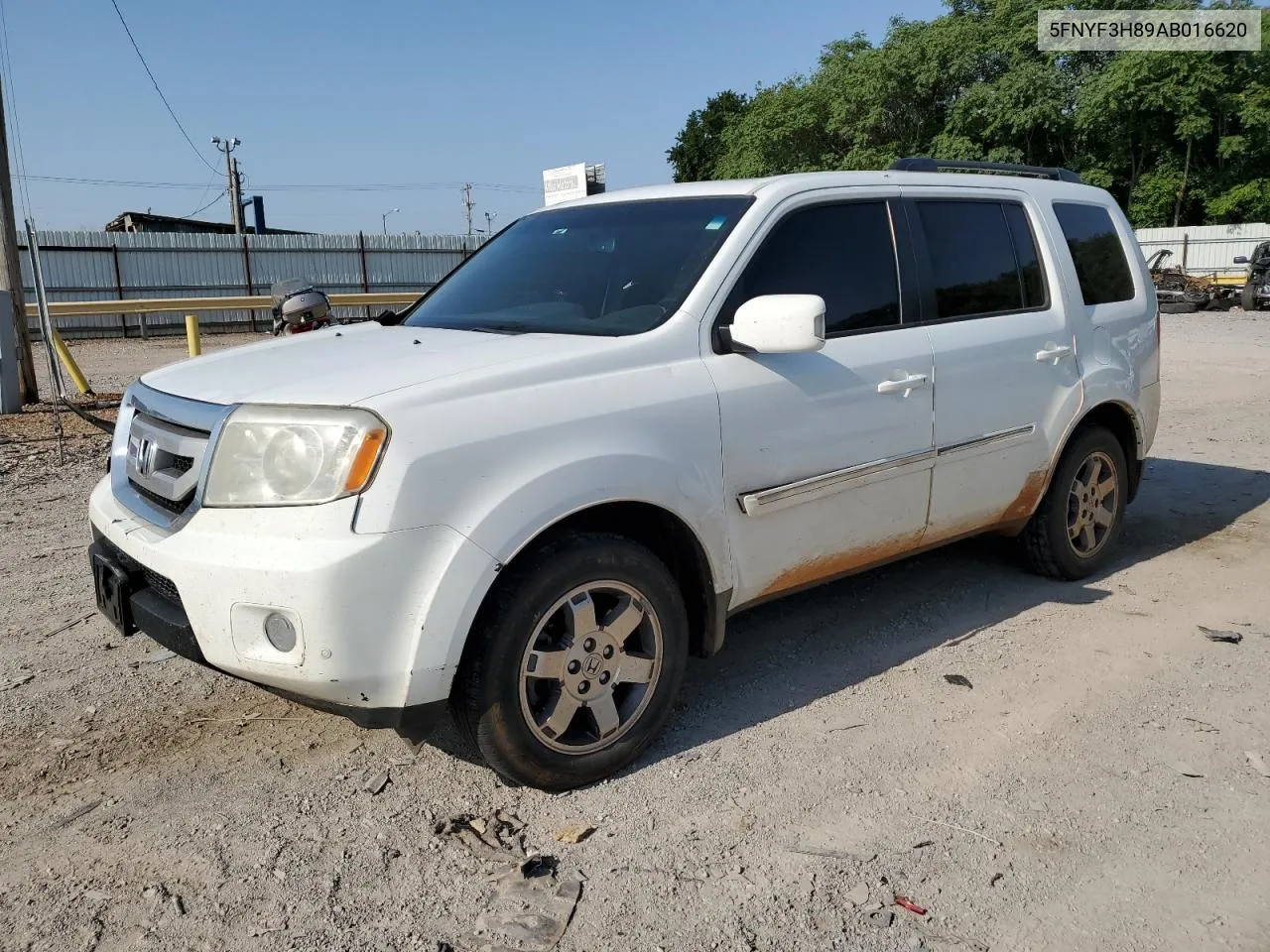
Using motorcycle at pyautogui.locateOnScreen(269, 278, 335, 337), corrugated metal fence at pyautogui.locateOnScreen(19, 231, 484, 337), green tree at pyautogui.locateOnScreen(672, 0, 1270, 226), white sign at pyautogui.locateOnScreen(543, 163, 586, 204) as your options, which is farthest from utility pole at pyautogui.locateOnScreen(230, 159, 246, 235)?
motorcycle at pyautogui.locateOnScreen(269, 278, 335, 337)

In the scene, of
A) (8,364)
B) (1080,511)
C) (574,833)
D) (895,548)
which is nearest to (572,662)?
(574,833)

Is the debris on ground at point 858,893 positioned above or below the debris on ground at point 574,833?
below

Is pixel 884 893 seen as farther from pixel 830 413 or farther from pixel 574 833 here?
pixel 830 413

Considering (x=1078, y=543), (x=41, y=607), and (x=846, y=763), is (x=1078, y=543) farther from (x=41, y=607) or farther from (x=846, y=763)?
(x=41, y=607)

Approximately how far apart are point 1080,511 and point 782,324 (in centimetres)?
254

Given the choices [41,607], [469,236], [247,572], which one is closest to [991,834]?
[247,572]

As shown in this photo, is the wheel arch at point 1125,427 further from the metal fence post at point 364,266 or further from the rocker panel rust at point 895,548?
the metal fence post at point 364,266

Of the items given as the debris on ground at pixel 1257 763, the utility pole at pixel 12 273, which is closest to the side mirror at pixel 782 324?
the debris on ground at pixel 1257 763

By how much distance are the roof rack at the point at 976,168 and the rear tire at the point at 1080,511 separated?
1296mm

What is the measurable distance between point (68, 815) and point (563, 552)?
5.40ft

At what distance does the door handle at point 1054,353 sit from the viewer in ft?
14.9

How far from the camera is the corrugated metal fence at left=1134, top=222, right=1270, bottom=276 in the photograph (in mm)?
35000

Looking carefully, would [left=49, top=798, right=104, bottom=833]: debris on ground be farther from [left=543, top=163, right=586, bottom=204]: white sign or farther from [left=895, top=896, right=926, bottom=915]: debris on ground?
[left=543, top=163, right=586, bottom=204]: white sign

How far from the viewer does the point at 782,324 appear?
128 inches
